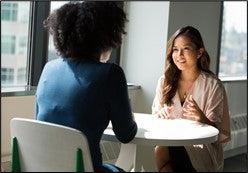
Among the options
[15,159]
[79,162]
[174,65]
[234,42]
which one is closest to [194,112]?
[174,65]

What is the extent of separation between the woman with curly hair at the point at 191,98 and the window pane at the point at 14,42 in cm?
51

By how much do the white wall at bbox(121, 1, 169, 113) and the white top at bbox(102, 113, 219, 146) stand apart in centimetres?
6

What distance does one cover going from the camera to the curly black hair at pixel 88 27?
104 cm

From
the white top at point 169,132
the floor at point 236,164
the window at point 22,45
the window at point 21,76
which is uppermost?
the window at point 22,45

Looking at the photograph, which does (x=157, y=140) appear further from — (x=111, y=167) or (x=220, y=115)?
(x=220, y=115)

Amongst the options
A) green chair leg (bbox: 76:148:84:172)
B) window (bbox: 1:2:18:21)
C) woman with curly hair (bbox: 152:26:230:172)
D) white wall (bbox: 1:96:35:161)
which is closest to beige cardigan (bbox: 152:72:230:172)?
woman with curly hair (bbox: 152:26:230:172)

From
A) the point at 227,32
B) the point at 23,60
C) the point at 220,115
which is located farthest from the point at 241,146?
the point at 23,60

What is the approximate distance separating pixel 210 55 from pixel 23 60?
26.5 inches

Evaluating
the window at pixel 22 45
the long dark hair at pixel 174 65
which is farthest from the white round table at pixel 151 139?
the window at pixel 22 45

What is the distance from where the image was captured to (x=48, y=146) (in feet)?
3.25

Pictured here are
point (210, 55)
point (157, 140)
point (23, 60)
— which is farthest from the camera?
point (23, 60)

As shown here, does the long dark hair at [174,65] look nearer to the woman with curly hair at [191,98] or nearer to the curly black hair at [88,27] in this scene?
the woman with curly hair at [191,98]

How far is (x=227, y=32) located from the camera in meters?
1.30

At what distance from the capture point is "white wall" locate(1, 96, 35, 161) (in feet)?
3.99
